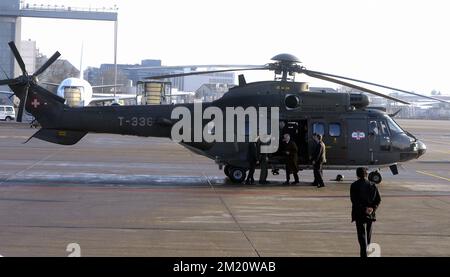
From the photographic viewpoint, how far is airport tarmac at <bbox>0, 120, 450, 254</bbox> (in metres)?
10.7

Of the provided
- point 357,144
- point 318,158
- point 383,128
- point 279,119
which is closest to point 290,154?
point 318,158

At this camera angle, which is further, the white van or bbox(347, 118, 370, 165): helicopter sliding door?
the white van

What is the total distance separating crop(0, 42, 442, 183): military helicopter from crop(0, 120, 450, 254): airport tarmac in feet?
3.10

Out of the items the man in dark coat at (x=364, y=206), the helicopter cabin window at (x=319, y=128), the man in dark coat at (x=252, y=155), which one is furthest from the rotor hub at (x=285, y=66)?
the man in dark coat at (x=364, y=206)

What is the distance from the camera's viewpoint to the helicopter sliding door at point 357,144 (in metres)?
20.4

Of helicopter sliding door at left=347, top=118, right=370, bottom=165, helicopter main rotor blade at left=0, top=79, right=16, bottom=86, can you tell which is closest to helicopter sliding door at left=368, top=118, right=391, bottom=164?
helicopter sliding door at left=347, top=118, right=370, bottom=165

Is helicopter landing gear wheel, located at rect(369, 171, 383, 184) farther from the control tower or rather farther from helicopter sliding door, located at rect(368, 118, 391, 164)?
the control tower

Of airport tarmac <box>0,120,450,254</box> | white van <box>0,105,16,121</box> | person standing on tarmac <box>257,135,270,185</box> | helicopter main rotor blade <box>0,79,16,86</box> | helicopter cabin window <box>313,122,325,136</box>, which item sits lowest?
airport tarmac <box>0,120,450,254</box>

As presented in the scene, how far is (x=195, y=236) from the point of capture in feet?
37.9

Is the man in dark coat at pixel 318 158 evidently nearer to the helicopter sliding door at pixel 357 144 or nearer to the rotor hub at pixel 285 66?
the helicopter sliding door at pixel 357 144

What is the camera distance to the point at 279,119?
20.1m

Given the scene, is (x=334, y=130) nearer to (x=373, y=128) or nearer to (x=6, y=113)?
(x=373, y=128)

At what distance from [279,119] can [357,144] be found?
2554 millimetres
